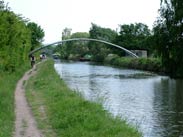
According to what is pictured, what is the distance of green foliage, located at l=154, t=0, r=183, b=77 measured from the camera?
54.1 meters

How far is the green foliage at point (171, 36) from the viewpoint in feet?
177

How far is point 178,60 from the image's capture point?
180ft

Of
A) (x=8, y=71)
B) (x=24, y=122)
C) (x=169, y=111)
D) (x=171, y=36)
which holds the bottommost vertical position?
(x=169, y=111)

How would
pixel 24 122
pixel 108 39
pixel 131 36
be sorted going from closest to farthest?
pixel 24 122 → pixel 131 36 → pixel 108 39

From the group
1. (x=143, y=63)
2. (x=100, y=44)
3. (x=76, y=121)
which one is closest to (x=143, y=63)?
(x=143, y=63)

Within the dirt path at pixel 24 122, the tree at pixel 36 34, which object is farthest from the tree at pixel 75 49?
the dirt path at pixel 24 122

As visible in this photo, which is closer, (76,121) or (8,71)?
(76,121)

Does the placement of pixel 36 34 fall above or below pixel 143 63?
above

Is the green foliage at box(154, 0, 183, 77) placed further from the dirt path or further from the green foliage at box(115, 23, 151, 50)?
the green foliage at box(115, 23, 151, 50)


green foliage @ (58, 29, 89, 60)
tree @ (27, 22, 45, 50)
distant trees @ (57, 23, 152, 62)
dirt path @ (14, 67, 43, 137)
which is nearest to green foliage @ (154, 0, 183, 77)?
tree @ (27, 22, 45, 50)

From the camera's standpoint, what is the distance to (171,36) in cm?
5531

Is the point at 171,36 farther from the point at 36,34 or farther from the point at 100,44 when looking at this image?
the point at 100,44

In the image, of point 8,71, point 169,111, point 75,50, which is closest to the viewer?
point 169,111

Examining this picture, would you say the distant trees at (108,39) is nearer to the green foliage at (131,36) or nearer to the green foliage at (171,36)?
the green foliage at (131,36)
